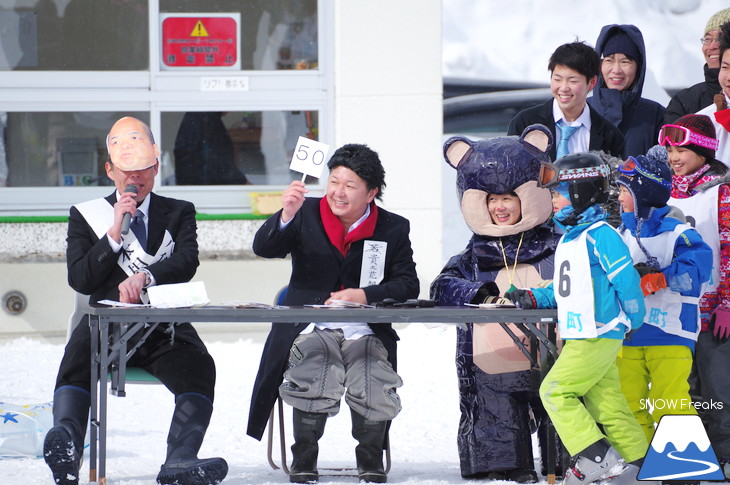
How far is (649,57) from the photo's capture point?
8.60 m

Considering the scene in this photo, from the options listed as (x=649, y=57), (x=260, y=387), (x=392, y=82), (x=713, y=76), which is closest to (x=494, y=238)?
(x=260, y=387)

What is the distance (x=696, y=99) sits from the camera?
573cm

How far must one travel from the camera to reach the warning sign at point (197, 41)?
336 inches

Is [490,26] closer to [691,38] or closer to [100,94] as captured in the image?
[691,38]

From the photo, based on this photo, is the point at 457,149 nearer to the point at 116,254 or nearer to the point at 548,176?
the point at 548,176

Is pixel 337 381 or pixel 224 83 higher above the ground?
pixel 224 83

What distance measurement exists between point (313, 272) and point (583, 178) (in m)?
1.26

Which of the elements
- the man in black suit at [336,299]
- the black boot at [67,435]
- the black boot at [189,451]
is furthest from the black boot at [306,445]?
the black boot at [67,435]

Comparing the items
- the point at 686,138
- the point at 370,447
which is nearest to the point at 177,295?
the point at 370,447

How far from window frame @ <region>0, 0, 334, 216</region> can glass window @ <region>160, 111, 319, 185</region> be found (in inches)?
3.1

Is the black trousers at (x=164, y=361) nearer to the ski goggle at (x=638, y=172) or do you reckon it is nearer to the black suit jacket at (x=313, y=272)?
the black suit jacket at (x=313, y=272)

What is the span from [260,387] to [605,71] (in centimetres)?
247

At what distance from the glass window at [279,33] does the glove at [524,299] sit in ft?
15.2

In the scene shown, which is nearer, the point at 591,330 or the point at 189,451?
the point at 591,330
